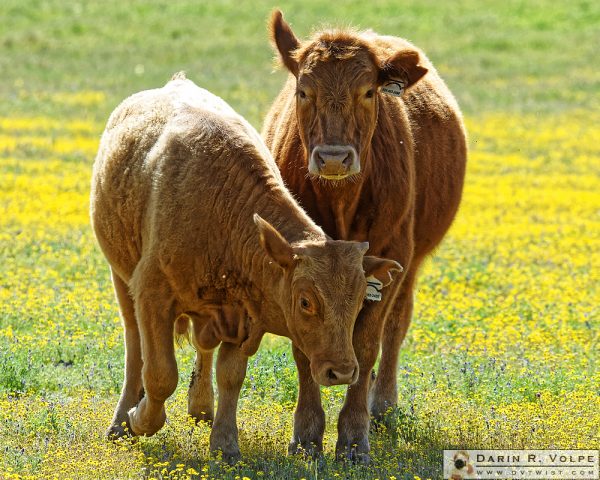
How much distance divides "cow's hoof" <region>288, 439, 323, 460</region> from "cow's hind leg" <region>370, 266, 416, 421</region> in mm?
1119

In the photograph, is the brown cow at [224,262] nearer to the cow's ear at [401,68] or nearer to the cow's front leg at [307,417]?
the cow's front leg at [307,417]

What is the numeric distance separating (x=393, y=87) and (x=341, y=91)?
585 millimetres

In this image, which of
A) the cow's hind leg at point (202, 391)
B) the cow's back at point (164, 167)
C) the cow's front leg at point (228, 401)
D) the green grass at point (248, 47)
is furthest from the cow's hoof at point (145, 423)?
the green grass at point (248, 47)

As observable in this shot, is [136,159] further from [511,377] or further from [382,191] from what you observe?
[511,377]

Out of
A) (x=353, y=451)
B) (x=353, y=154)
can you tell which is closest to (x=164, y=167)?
(x=353, y=154)

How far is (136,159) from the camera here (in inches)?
333

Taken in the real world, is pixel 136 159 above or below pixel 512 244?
below

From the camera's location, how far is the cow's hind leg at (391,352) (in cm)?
980

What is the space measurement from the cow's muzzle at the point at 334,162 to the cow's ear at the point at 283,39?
1.11m

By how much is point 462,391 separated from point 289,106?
Answer: 2.67m

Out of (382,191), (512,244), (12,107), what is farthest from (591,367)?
(12,107)

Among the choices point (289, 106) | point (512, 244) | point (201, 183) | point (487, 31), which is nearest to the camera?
point (201, 183)

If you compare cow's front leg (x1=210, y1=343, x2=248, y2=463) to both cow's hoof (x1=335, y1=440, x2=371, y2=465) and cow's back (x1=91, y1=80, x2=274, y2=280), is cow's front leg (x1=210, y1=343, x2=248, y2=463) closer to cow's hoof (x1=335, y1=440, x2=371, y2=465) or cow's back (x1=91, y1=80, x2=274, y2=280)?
cow's hoof (x1=335, y1=440, x2=371, y2=465)

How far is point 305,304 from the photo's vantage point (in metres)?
7.24
